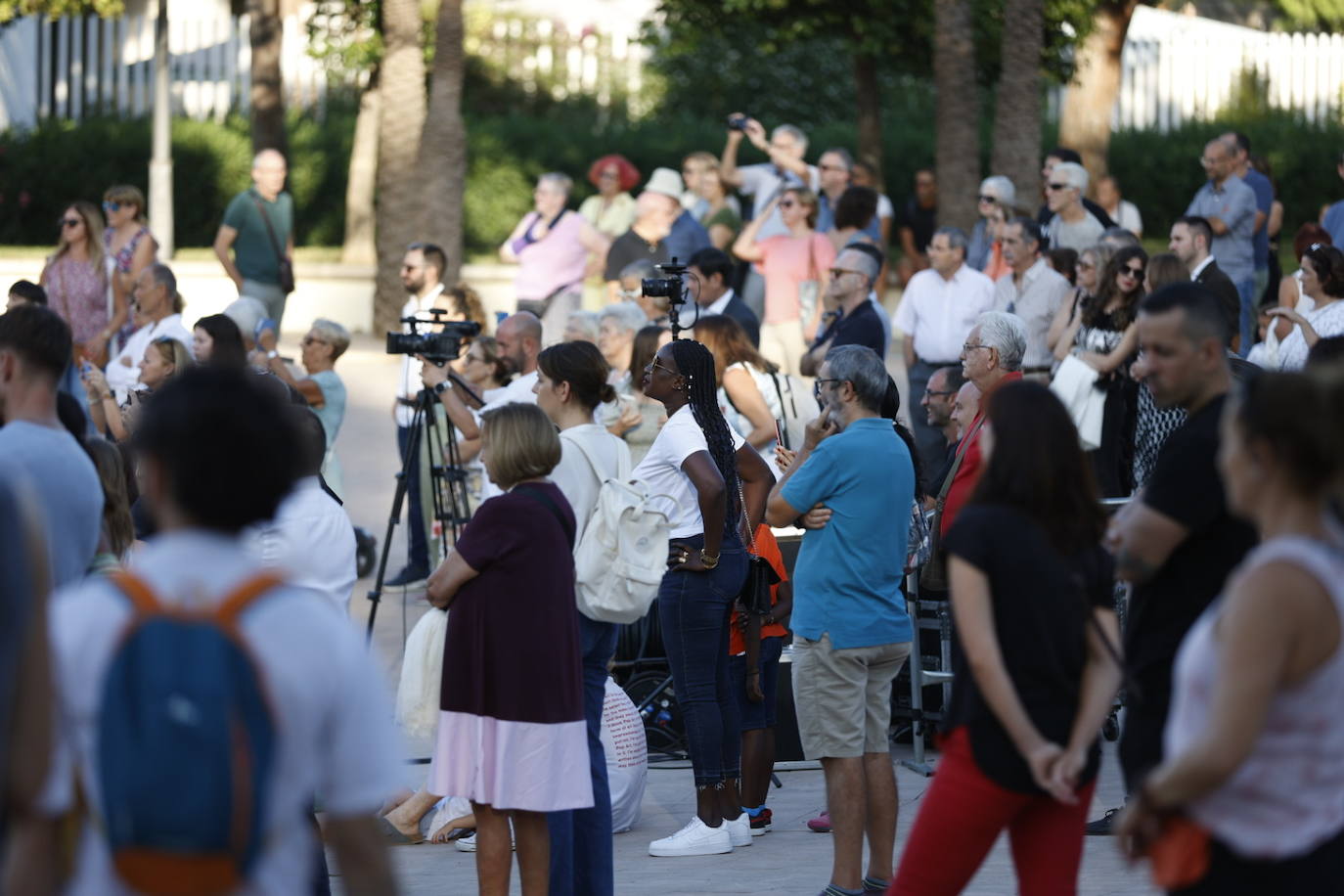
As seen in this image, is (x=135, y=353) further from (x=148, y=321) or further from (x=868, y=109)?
(x=868, y=109)

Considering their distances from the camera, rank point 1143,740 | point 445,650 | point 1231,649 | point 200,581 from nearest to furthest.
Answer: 1. point 200,581
2. point 1231,649
3. point 1143,740
4. point 445,650

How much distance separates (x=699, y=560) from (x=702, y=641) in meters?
0.31

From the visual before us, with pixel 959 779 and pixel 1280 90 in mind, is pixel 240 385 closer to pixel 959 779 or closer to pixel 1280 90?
pixel 959 779

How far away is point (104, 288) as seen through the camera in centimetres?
1224

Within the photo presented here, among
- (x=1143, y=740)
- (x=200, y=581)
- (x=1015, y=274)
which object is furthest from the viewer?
(x=1015, y=274)

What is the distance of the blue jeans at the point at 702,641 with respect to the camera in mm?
6871

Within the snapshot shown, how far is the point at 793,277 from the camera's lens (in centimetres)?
1292

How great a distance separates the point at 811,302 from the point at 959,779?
845cm

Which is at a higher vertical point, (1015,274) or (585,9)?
(585,9)

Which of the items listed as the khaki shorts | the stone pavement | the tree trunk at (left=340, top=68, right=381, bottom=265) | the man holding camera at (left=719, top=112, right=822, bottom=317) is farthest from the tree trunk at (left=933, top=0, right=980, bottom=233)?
the khaki shorts

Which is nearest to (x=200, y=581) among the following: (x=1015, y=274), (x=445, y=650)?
(x=445, y=650)

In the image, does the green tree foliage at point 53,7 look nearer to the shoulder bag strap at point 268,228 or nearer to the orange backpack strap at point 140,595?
the shoulder bag strap at point 268,228

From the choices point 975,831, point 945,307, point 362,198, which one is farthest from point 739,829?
point 362,198

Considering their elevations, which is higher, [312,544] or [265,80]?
[265,80]
